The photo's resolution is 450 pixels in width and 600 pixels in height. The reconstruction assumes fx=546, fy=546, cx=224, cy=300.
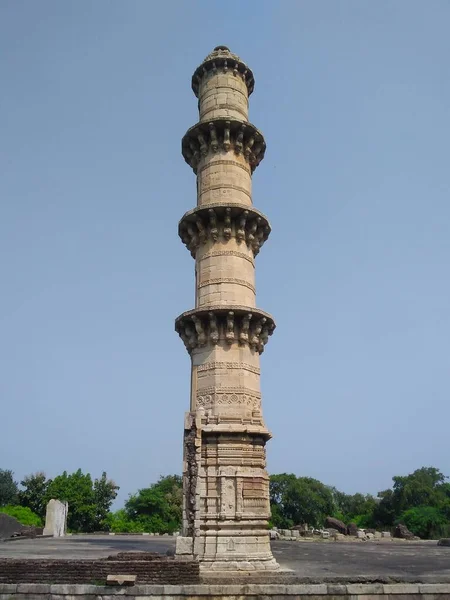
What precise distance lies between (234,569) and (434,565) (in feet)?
22.9

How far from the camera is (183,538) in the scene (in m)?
14.4

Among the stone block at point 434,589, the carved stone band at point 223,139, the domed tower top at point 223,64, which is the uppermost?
the domed tower top at point 223,64

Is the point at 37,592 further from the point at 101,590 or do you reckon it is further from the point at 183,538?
the point at 183,538

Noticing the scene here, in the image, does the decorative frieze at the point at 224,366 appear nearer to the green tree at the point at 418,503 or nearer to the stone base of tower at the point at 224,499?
the stone base of tower at the point at 224,499

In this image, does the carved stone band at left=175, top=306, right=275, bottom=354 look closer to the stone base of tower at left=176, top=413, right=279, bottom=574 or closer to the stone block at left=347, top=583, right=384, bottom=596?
the stone base of tower at left=176, top=413, right=279, bottom=574

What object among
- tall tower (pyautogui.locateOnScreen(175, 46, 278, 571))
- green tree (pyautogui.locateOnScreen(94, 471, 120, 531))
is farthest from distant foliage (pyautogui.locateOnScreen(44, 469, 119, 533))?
tall tower (pyautogui.locateOnScreen(175, 46, 278, 571))

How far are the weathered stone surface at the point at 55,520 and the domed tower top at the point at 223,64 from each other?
91.8 feet

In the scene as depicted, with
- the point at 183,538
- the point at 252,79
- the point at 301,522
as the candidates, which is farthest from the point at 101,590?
the point at 301,522

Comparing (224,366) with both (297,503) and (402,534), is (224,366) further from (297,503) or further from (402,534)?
(297,503)

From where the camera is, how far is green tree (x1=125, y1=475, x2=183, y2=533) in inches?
1802

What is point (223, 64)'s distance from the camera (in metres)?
20.0

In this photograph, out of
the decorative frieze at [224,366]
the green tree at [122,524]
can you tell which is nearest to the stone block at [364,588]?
the decorative frieze at [224,366]

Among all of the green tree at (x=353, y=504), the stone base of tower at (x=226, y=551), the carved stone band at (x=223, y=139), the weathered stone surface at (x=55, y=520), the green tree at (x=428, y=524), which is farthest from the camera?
the green tree at (x=353, y=504)

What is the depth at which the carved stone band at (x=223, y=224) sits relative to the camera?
17.2 m
